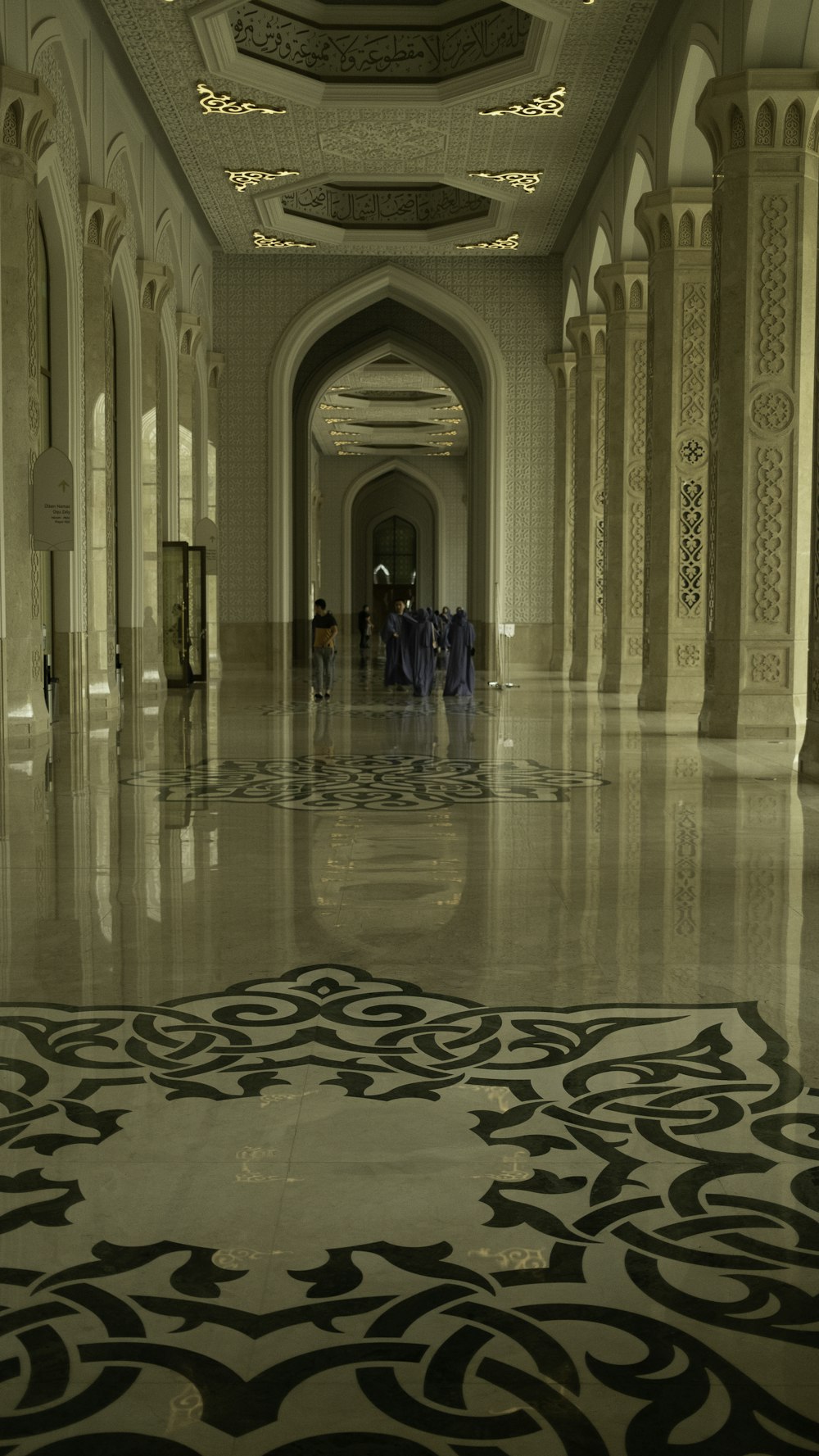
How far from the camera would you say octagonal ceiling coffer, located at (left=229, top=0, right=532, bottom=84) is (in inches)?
424

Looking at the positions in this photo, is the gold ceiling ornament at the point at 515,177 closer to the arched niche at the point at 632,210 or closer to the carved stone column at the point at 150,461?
the arched niche at the point at 632,210

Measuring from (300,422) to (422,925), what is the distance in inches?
648

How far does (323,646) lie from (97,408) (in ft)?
8.57

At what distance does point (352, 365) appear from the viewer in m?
18.7

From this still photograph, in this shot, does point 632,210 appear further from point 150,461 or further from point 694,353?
point 150,461

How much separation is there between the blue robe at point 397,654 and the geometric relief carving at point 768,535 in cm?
516

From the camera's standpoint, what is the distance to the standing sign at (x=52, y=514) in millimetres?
7984

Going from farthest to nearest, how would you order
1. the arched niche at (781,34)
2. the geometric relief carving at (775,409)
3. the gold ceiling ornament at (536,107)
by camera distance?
the gold ceiling ornament at (536,107) → the geometric relief carving at (775,409) → the arched niche at (781,34)

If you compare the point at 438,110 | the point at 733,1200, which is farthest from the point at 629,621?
the point at 733,1200

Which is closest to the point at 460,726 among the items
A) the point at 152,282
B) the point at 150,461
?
the point at 150,461

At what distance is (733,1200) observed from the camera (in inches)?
67.4

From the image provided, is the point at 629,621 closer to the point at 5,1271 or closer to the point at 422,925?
the point at 422,925

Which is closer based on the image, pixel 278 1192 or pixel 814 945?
pixel 278 1192

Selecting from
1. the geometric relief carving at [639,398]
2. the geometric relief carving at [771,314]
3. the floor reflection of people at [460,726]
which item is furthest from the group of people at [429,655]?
the geometric relief carving at [771,314]
